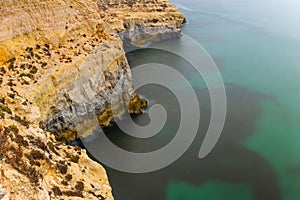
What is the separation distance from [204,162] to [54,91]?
1997 cm

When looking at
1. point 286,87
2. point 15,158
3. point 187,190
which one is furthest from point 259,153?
point 15,158

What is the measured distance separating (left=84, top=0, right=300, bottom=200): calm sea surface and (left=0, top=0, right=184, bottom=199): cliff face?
19.1ft

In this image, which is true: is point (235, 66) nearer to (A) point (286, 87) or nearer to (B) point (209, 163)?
(A) point (286, 87)

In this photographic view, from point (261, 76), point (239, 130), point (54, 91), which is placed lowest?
point (261, 76)

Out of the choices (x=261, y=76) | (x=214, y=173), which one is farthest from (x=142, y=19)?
(x=214, y=173)

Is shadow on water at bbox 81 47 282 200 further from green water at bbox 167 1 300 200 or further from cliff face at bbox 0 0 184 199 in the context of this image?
cliff face at bbox 0 0 184 199

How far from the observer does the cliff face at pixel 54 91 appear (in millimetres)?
20953

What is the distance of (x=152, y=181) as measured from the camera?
35.8 meters

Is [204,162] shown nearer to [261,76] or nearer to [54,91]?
[54,91]

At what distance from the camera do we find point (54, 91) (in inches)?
1495

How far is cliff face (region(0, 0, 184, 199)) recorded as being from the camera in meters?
21.0

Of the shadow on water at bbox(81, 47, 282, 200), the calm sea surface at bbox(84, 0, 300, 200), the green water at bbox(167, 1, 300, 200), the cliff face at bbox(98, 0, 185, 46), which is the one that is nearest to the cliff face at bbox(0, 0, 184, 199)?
the shadow on water at bbox(81, 47, 282, 200)

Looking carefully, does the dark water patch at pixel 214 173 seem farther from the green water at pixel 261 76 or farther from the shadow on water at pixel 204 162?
the green water at pixel 261 76

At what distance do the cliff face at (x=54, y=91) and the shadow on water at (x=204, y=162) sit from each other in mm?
5624
